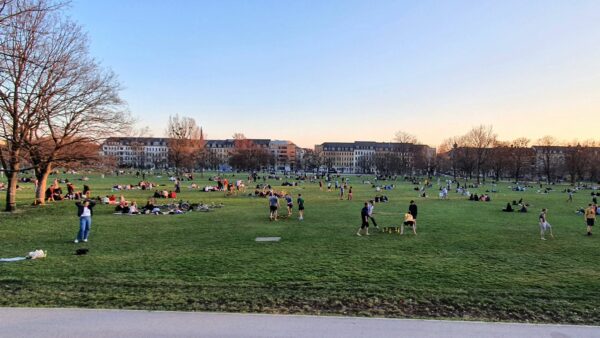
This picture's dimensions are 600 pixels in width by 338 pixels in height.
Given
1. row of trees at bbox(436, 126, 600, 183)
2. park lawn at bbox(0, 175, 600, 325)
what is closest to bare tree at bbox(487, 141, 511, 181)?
row of trees at bbox(436, 126, 600, 183)

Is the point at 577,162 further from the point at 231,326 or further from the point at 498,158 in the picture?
the point at 231,326

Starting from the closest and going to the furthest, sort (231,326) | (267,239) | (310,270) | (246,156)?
(231,326)
(310,270)
(267,239)
(246,156)

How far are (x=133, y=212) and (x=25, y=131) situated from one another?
7683 millimetres

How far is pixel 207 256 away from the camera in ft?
44.8

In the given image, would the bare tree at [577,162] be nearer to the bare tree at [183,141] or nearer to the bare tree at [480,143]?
the bare tree at [480,143]

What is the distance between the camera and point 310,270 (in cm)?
1183

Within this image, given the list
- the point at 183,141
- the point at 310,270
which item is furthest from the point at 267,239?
the point at 183,141

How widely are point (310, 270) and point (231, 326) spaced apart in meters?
5.00

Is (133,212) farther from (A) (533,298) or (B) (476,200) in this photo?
(B) (476,200)

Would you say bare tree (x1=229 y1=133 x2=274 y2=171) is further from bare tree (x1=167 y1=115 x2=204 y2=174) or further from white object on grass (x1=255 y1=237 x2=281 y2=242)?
white object on grass (x1=255 y1=237 x2=281 y2=242)

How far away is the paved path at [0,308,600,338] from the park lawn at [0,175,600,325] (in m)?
0.69

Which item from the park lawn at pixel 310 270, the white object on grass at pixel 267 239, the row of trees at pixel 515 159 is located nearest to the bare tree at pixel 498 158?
the row of trees at pixel 515 159

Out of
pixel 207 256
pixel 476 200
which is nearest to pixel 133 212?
pixel 207 256

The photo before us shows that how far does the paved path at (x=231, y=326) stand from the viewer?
6.75m
